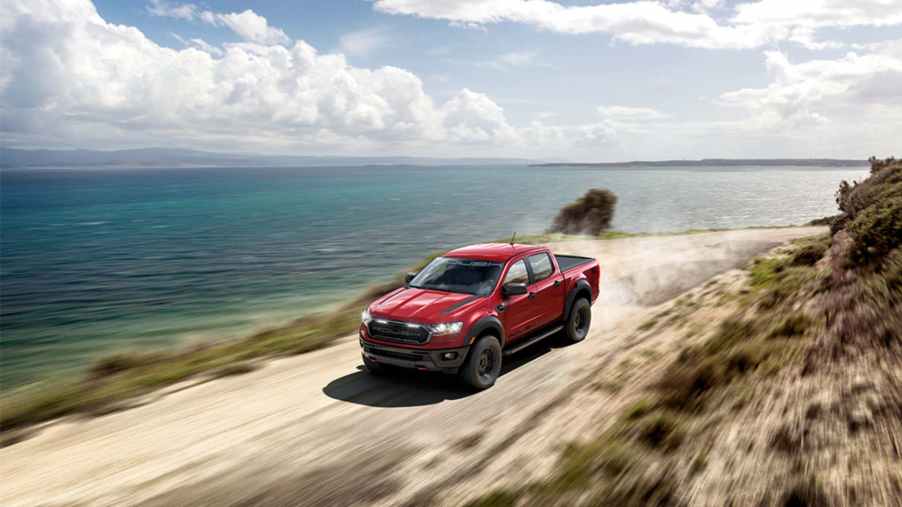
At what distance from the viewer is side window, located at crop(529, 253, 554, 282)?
33.0ft

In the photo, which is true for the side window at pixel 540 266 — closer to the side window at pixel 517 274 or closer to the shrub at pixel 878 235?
the side window at pixel 517 274

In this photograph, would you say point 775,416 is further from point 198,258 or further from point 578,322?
point 198,258

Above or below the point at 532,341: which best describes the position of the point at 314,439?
below

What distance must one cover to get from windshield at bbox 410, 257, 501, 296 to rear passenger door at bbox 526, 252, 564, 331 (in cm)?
77

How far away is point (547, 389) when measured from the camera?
835cm

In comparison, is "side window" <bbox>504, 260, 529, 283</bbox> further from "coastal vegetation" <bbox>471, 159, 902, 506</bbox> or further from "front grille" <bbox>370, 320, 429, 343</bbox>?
"coastal vegetation" <bbox>471, 159, 902, 506</bbox>

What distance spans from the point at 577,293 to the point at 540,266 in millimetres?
1006

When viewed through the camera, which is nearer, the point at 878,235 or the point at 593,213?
the point at 878,235

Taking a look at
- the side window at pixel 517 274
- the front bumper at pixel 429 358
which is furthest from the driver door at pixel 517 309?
the front bumper at pixel 429 358

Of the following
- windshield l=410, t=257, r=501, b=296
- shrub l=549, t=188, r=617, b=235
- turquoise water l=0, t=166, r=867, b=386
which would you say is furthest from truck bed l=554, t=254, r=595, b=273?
shrub l=549, t=188, r=617, b=235

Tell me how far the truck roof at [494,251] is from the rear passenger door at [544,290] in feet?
0.61

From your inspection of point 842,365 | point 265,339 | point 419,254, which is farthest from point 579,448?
point 419,254

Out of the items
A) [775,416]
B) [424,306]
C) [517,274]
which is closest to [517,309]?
[517,274]

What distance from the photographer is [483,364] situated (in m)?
8.65
